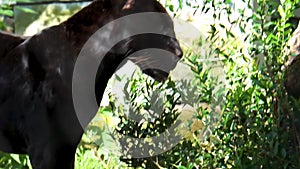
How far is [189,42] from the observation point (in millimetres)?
1915

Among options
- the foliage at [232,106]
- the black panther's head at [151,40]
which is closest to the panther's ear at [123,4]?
the black panther's head at [151,40]

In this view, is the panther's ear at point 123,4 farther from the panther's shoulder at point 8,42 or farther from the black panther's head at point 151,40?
the panther's shoulder at point 8,42

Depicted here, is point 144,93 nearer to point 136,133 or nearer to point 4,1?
point 136,133

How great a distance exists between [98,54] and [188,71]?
354mm

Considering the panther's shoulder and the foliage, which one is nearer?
the foliage

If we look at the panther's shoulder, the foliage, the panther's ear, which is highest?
the panther's ear

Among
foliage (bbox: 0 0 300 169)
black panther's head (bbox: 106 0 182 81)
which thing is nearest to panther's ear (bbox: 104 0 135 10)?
black panther's head (bbox: 106 0 182 81)

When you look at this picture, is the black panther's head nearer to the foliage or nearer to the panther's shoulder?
the foliage

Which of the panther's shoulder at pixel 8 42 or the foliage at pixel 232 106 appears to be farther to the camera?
the panther's shoulder at pixel 8 42

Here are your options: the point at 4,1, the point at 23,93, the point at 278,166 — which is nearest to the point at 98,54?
the point at 23,93

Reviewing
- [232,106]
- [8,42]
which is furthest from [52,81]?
[232,106]

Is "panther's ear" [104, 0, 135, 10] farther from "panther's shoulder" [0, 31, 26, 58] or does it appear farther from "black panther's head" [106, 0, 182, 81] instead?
"panther's shoulder" [0, 31, 26, 58]

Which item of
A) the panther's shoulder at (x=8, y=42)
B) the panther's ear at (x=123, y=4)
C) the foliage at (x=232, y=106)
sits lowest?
the foliage at (x=232, y=106)

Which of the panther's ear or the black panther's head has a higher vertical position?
the panther's ear
